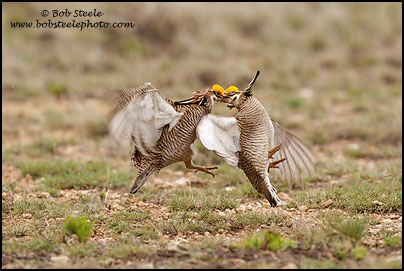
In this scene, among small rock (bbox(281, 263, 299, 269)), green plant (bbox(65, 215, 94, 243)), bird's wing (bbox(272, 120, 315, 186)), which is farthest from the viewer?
bird's wing (bbox(272, 120, 315, 186))

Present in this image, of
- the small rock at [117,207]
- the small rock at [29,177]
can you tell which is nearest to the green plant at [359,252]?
the small rock at [117,207]

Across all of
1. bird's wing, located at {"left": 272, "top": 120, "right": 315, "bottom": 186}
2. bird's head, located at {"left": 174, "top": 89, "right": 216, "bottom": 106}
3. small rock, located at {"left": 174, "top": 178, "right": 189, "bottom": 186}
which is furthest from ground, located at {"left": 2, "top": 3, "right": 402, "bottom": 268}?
bird's head, located at {"left": 174, "top": 89, "right": 216, "bottom": 106}

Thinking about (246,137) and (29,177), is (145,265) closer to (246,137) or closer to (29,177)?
(246,137)

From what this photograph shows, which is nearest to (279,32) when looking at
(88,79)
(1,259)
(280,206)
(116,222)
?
(88,79)

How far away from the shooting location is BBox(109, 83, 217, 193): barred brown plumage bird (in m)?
5.29

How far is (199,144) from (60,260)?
438cm

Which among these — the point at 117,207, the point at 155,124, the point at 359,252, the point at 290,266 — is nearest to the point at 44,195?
the point at 117,207

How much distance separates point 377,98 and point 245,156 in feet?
21.3

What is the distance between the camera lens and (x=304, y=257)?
4395 mm

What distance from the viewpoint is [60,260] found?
4316mm

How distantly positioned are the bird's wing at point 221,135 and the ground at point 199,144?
61cm

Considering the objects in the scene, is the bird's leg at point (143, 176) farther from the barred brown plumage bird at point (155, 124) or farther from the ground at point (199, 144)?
the ground at point (199, 144)

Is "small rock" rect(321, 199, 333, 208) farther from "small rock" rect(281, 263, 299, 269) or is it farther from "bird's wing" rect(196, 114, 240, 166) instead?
"small rock" rect(281, 263, 299, 269)

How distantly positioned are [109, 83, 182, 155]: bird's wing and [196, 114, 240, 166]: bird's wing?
0.92ft
